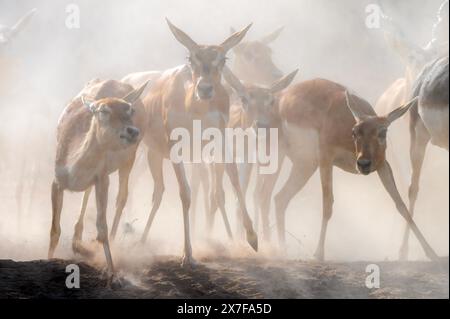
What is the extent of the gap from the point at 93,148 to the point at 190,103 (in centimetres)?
152

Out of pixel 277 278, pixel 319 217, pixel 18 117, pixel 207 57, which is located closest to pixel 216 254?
pixel 277 278

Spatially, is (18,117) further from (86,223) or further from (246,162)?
(246,162)

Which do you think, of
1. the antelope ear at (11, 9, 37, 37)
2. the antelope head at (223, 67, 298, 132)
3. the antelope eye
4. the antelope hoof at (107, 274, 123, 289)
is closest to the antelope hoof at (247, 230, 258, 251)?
the antelope hoof at (107, 274, 123, 289)

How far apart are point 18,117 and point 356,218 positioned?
21.0 feet

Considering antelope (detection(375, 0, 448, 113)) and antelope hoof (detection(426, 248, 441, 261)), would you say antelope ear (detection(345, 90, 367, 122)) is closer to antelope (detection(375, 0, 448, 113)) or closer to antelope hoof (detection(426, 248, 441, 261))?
antelope hoof (detection(426, 248, 441, 261))

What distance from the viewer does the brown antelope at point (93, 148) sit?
10.3m

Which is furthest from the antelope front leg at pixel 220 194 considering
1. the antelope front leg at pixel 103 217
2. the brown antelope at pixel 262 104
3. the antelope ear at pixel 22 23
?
the antelope ear at pixel 22 23

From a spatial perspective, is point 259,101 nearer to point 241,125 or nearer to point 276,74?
point 241,125

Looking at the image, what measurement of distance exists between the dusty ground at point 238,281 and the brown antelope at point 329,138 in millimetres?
677

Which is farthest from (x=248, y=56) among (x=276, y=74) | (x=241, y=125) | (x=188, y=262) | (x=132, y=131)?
(x=132, y=131)

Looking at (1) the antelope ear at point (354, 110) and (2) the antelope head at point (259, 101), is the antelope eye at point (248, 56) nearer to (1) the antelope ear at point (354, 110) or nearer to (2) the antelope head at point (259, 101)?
(2) the antelope head at point (259, 101)

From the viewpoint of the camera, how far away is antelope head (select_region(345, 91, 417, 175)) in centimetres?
1034

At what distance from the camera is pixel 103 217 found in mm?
10484

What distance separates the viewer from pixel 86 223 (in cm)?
1625
